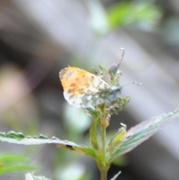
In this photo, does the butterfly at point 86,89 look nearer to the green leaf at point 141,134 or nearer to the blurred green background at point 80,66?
the green leaf at point 141,134

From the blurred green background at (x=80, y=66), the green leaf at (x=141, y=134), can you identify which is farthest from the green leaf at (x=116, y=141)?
the blurred green background at (x=80, y=66)

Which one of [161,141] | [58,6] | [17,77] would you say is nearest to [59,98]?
[17,77]

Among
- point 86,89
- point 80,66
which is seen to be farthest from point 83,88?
point 80,66

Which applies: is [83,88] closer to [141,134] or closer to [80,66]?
[141,134]

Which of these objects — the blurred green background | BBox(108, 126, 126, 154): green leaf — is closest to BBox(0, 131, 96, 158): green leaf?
BBox(108, 126, 126, 154): green leaf

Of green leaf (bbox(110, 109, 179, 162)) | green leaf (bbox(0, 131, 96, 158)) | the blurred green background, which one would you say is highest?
the blurred green background

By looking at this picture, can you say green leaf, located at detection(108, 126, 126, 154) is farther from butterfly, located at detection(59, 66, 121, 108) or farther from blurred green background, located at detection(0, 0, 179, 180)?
blurred green background, located at detection(0, 0, 179, 180)
